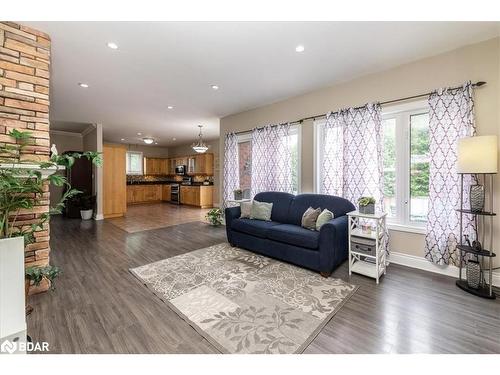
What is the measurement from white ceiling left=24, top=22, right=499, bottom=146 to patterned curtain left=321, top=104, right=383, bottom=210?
24.9 inches

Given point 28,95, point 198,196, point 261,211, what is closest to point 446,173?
point 261,211

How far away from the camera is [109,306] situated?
7.06 ft

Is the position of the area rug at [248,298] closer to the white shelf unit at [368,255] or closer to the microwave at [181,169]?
the white shelf unit at [368,255]

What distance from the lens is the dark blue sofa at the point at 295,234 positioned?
2.79m

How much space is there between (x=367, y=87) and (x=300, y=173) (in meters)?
1.73

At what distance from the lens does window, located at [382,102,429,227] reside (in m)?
3.08

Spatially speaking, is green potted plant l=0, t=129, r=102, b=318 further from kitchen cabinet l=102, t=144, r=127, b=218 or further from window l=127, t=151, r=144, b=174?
window l=127, t=151, r=144, b=174

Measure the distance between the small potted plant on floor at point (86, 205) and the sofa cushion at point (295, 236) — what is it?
228 inches

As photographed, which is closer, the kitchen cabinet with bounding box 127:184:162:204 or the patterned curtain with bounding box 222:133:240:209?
the patterned curtain with bounding box 222:133:240:209

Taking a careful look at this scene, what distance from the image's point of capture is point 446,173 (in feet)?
8.97

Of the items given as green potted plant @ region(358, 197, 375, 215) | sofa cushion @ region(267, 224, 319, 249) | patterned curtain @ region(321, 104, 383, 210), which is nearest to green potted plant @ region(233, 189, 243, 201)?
sofa cushion @ region(267, 224, 319, 249)

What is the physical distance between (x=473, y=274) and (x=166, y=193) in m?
10.7
